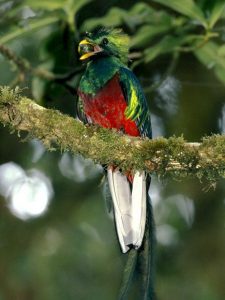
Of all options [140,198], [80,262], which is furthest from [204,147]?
[80,262]

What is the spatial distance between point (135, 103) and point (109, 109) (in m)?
0.18

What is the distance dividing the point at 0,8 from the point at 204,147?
2.03 m

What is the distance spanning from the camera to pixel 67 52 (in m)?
4.99

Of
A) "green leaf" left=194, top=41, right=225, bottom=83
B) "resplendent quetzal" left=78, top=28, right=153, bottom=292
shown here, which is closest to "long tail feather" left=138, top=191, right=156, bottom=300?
"resplendent quetzal" left=78, top=28, right=153, bottom=292

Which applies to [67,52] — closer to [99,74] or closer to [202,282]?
[99,74]

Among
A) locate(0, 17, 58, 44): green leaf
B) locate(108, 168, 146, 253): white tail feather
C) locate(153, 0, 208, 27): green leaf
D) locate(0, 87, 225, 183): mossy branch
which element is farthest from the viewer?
locate(0, 17, 58, 44): green leaf

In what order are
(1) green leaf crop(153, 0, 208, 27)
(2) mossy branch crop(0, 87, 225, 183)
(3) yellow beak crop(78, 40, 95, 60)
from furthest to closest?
(3) yellow beak crop(78, 40, 95, 60) → (1) green leaf crop(153, 0, 208, 27) → (2) mossy branch crop(0, 87, 225, 183)

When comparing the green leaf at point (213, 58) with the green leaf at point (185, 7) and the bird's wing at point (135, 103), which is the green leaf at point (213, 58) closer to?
the green leaf at point (185, 7)

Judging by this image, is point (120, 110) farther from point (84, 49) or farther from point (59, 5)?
point (59, 5)

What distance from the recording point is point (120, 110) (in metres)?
3.82

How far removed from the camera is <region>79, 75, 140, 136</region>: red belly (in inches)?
150

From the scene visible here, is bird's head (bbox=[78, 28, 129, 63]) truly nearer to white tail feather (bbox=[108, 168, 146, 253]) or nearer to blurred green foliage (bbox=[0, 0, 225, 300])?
white tail feather (bbox=[108, 168, 146, 253])

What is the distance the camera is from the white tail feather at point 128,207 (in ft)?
11.8

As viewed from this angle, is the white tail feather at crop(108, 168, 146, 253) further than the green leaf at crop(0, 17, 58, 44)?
No
